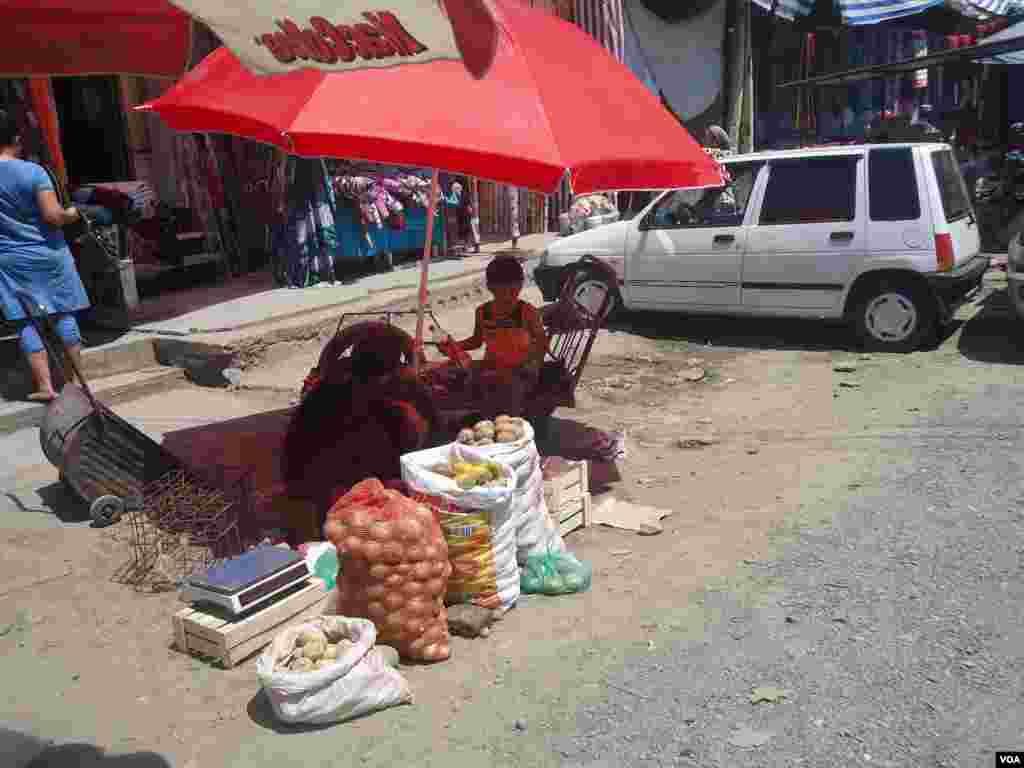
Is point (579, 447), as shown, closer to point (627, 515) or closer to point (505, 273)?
point (627, 515)

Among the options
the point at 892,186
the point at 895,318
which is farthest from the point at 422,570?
the point at 892,186

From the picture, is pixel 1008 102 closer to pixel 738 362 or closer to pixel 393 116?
pixel 738 362

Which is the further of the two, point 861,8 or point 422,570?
point 861,8

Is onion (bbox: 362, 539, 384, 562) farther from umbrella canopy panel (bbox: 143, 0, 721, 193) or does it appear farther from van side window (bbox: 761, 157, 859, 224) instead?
van side window (bbox: 761, 157, 859, 224)

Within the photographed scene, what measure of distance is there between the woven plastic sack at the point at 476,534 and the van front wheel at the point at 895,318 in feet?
18.2

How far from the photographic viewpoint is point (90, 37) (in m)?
3.21

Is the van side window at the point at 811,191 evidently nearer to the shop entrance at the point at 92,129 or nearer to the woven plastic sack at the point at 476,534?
the woven plastic sack at the point at 476,534

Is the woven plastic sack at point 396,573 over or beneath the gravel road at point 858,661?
over

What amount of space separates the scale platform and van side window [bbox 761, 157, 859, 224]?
625cm

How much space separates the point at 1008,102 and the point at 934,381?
1671cm

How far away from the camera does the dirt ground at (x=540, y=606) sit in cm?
335

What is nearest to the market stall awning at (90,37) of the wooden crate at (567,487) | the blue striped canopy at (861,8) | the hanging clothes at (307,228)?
the wooden crate at (567,487)

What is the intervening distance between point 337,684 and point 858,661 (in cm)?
202

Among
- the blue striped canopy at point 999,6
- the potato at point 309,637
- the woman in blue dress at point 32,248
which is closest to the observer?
the potato at point 309,637
